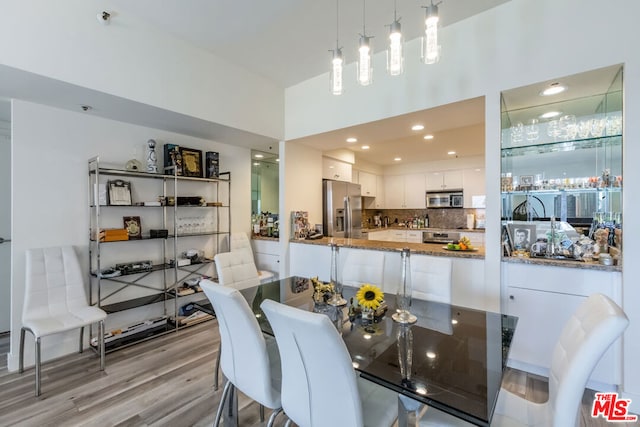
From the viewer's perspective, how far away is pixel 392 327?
1569 millimetres

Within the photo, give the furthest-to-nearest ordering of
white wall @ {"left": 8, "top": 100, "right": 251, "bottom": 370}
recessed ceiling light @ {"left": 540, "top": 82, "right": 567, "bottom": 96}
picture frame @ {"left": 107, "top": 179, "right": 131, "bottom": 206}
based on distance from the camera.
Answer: picture frame @ {"left": 107, "top": 179, "right": 131, "bottom": 206} → white wall @ {"left": 8, "top": 100, "right": 251, "bottom": 370} → recessed ceiling light @ {"left": 540, "top": 82, "right": 567, "bottom": 96}

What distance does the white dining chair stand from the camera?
101 inches

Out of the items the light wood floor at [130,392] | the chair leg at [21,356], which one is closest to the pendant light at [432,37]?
the light wood floor at [130,392]

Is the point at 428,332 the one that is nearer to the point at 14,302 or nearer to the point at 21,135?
the point at 14,302

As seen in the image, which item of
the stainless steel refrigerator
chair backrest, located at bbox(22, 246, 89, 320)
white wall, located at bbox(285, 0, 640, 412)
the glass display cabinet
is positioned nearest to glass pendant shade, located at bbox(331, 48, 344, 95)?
white wall, located at bbox(285, 0, 640, 412)

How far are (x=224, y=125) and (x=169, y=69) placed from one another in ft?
2.34

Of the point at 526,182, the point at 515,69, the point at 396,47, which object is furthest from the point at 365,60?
the point at 526,182

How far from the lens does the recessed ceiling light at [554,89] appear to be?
88.8 inches

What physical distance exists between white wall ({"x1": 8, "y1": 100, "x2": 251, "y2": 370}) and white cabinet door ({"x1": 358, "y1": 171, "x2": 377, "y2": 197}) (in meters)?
4.15

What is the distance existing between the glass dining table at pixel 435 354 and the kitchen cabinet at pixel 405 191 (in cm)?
486

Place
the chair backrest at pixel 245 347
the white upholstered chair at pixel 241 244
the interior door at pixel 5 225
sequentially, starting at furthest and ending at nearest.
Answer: the white upholstered chair at pixel 241 244 → the interior door at pixel 5 225 → the chair backrest at pixel 245 347

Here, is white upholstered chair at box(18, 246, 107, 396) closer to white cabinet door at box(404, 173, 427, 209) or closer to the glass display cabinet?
the glass display cabinet

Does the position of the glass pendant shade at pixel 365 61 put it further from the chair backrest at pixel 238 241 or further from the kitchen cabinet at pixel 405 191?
the kitchen cabinet at pixel 405 191

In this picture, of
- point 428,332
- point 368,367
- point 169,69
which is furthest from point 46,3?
point 428,332
